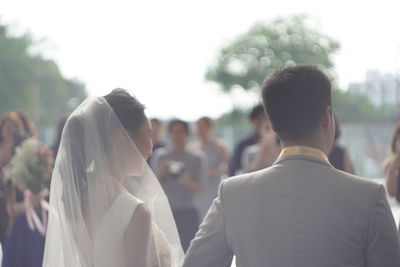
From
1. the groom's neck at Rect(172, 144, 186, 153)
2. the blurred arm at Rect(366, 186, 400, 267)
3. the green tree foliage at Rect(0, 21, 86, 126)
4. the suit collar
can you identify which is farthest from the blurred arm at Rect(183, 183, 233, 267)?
the green tree foliage at Rect(0, 21, 86, 126)

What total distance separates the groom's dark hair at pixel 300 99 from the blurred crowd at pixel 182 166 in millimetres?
2839

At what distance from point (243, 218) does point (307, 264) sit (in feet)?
0.85

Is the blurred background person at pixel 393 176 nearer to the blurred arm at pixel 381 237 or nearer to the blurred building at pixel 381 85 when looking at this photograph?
the blurred arm at pixel 381 237

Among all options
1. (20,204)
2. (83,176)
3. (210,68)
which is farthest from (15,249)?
(210,68)

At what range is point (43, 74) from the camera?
6838 cm

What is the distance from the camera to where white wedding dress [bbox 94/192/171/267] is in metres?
2.96

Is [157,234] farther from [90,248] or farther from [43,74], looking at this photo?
[43,74]

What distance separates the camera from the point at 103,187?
10.3 feet

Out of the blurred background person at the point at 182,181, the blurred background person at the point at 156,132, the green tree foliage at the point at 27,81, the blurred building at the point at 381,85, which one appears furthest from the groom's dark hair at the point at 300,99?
the green tree foliage at the point at 27,81

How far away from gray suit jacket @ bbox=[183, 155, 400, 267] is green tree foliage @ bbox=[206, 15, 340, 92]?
57.1 m

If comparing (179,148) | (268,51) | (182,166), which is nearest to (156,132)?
(179,148)

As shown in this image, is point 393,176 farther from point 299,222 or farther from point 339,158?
point 299,222

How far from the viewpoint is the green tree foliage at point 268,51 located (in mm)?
60469

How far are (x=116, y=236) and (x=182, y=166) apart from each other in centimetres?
464
